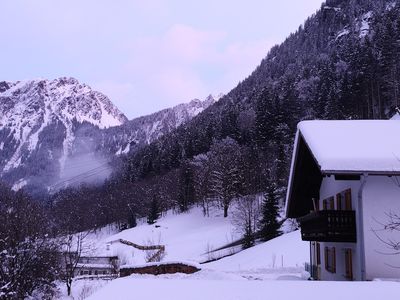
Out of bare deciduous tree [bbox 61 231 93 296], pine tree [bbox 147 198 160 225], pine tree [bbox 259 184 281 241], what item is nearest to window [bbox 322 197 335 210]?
bare deciduous tree [bbox 61 231 93 296]

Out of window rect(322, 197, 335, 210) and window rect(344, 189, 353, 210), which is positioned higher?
window rect(344, 189, 353, 210)

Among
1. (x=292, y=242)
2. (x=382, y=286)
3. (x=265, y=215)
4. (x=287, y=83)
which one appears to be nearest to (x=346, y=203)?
(x=382, y=286)

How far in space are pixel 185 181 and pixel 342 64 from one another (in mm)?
48804

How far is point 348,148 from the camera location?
14.7m

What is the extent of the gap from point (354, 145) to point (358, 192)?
1.52m

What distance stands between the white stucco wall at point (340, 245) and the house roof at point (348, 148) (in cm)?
124

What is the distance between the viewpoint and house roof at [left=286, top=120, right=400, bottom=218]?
45.1 ft

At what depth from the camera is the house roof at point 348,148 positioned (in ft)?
45.1

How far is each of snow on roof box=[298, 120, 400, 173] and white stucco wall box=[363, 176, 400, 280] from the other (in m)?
0.90

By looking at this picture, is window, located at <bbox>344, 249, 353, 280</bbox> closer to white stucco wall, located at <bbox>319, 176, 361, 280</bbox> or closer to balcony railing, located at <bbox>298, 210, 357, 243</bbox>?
white stucco wall, located at <bbox>319, 176, 361, 280</bbox>

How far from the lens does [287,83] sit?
412 feet

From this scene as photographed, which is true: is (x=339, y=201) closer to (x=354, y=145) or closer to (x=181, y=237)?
(x=354, y=145)

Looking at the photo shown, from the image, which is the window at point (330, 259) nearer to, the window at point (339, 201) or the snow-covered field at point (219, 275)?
the snow-covered field at point (219, 275)

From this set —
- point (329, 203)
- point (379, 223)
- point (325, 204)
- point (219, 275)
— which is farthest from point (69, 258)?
point (379, 223)
